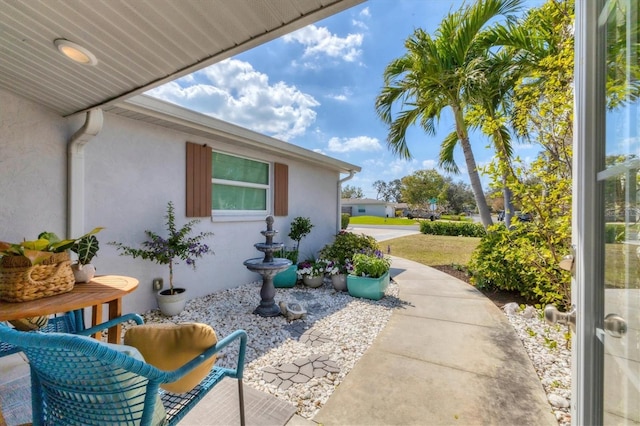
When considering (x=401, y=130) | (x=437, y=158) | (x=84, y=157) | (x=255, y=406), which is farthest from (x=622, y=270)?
(x=437, y=158)

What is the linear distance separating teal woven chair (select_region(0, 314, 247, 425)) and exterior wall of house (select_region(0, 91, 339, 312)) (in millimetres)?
2344

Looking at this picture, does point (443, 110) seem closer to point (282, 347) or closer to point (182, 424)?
point (282, 347)

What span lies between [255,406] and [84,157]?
320 centimetres

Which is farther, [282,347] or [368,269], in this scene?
[368,269]

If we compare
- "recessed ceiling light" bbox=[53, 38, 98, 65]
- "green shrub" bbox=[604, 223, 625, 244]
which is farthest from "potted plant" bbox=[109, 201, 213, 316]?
"green shrub" bbox=[604, 223, 625, 244]

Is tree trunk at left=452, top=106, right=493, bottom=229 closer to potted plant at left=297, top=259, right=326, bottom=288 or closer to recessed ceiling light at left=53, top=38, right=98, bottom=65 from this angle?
potted plant at left=297, top=259, right=326, bottom=288

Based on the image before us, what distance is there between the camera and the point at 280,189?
6055mm

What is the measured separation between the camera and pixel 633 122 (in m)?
0.70

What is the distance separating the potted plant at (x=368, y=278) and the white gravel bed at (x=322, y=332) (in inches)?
5.5

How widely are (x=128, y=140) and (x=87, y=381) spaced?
3491mm

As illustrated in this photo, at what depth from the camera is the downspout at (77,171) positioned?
278cm

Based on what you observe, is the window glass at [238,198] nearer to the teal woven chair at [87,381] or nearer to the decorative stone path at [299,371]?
the decorative stone path at [299,371]

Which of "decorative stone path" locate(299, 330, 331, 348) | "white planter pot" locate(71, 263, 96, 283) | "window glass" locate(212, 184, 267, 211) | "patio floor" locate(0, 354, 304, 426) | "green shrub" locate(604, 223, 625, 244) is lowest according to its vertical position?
"decorative stone path" locate(299, 330, 331, 348)

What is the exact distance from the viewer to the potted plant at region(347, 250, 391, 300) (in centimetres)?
462
